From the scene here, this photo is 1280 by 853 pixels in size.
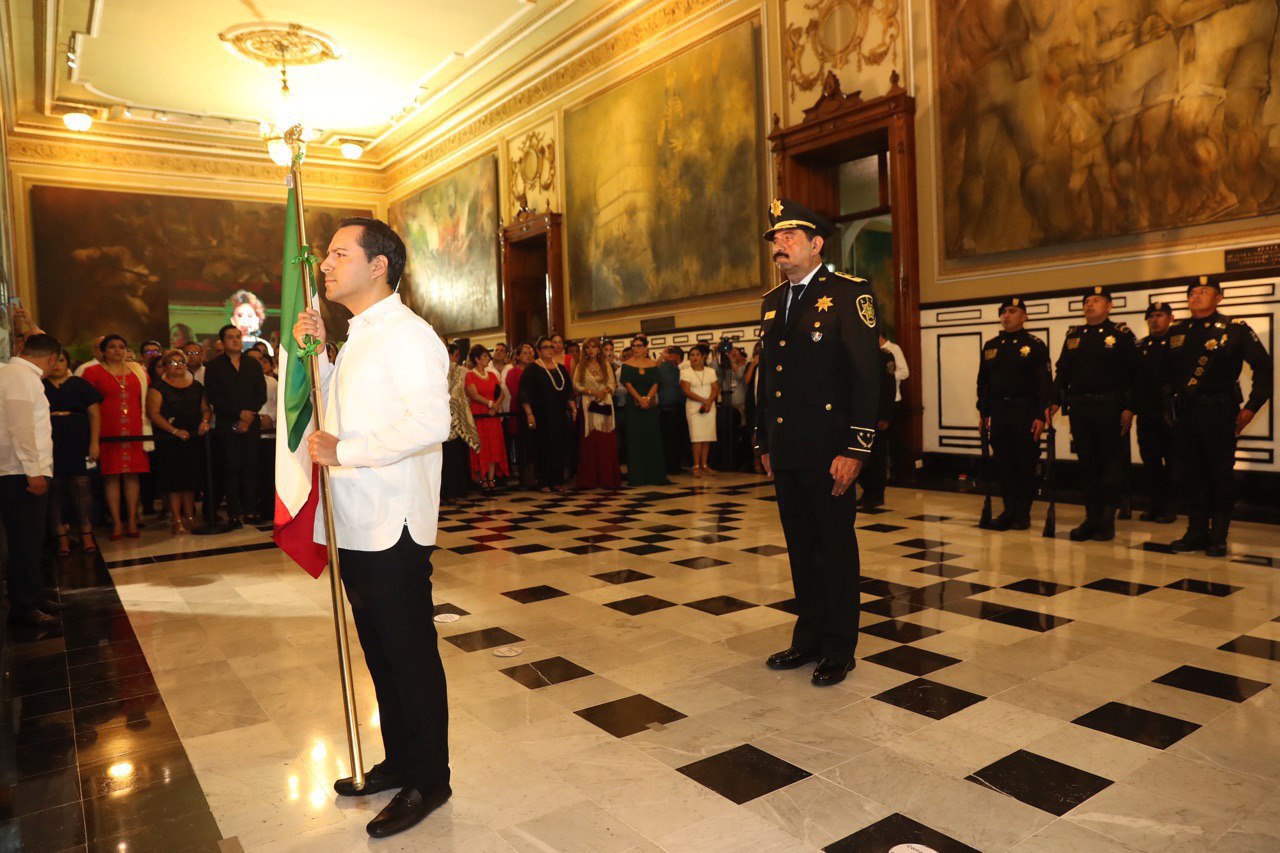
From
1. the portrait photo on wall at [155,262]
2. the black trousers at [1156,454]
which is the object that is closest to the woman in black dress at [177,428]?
the black trousers at [1156,454]

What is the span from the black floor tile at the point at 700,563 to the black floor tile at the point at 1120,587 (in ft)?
6.58

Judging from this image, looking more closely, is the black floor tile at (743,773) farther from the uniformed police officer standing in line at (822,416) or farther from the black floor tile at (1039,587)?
the black floor tile at (1039,587)

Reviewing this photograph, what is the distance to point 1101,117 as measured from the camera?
7.17 metres

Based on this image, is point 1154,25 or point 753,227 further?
point 753,227

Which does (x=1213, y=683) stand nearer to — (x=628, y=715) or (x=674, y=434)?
(x=628, y=715)

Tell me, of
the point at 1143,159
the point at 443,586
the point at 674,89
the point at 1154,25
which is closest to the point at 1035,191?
the point at 1143,159

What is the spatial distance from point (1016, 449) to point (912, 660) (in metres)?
3.20

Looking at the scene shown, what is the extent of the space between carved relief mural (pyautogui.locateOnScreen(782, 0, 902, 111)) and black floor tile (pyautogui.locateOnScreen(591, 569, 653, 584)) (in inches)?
245

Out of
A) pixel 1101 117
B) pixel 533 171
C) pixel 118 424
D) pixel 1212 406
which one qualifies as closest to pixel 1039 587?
pixel 1212 406

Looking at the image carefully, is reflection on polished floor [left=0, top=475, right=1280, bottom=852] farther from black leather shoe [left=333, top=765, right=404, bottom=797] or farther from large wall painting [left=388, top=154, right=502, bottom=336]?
large wall painting [left=388, top=154, right=502, bottom=336]

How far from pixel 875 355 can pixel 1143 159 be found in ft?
17.0

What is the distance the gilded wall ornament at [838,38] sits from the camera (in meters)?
8.80

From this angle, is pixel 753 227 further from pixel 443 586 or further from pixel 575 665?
pixel 575 665

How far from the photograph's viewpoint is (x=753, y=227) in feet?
34.0
